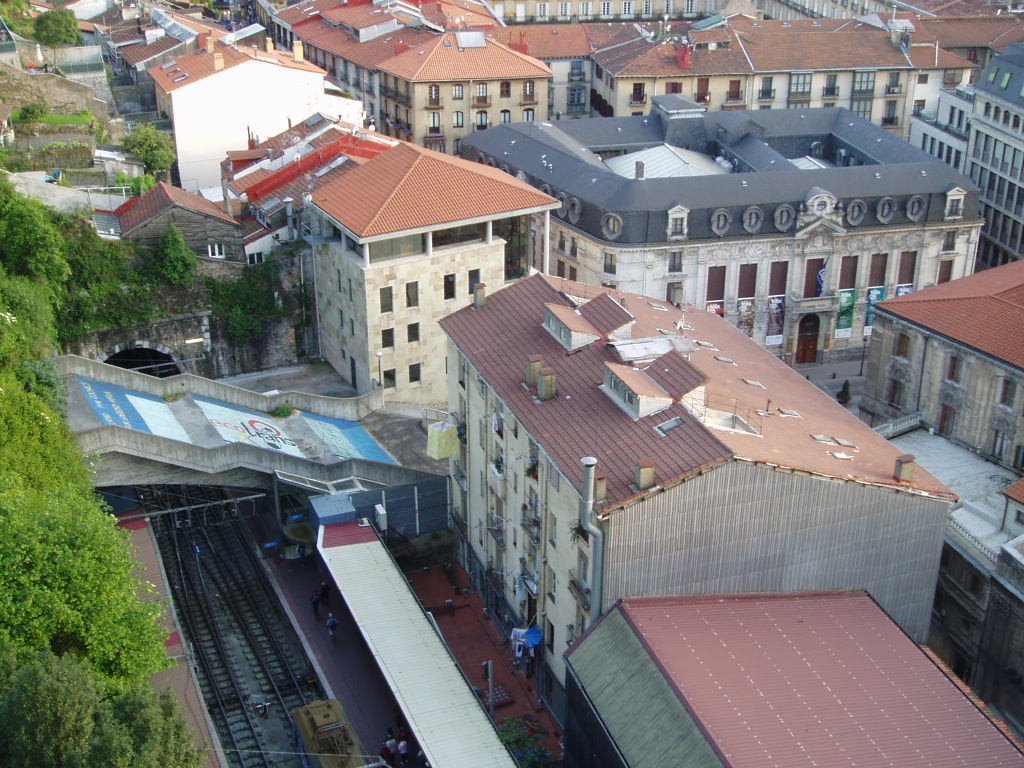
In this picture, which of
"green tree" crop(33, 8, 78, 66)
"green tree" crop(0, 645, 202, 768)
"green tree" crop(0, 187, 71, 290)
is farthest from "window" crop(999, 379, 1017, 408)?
"green tree" crop(33, 8, 78, 66)

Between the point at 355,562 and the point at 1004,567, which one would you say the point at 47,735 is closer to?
the point at 355,562

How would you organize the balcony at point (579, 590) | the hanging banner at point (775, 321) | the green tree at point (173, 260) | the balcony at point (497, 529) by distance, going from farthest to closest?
the hanging banner at point (775, 321), the green tree at point (173, 260), the balcony at point (497, 529), the balcony at point (579, 590)

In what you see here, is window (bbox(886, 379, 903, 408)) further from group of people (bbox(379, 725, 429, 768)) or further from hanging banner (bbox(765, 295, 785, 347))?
group of people (bbox(379, 725, 429, 768))

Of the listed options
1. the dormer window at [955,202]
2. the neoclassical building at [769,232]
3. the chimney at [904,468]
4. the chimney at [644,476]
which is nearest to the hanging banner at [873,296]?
the neoclassical building at [769,232]

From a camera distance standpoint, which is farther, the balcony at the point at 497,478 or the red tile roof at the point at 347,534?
the red tile roof at the point at 347,534

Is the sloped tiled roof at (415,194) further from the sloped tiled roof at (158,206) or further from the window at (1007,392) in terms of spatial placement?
the window at (1007,392)

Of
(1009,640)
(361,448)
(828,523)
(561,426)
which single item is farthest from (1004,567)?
(361,448)

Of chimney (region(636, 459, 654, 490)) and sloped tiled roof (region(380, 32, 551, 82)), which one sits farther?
sloped tiled roof (region(380, 32, 551, 82))
